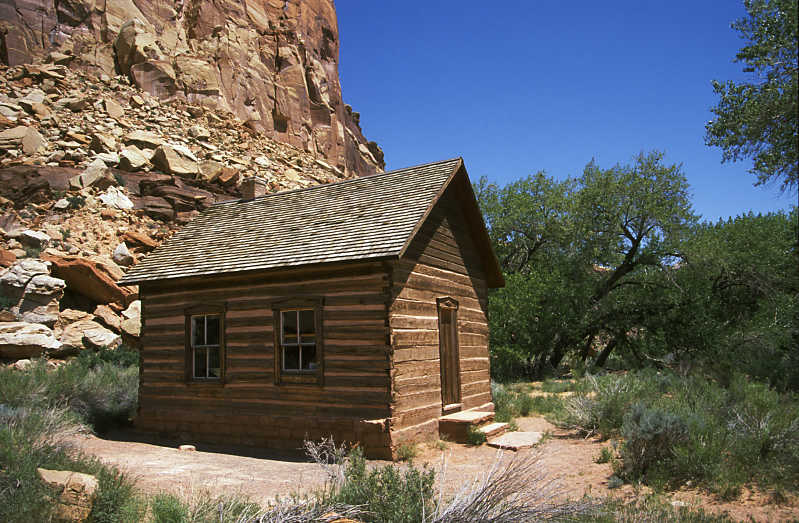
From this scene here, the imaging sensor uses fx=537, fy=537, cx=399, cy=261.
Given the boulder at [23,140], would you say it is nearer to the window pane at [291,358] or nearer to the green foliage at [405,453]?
the window pane at [291,358]

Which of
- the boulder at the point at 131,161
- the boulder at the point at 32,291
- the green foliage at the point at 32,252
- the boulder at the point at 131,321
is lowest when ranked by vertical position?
the boulder at the point at 131,321

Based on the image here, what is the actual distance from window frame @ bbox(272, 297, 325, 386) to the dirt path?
1405mm

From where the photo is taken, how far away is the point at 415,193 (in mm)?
11445

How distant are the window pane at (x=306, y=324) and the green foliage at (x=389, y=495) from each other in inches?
211

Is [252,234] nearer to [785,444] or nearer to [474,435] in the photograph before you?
[474,435]

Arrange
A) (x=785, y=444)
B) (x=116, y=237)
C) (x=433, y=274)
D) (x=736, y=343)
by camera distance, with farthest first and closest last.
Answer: (x=116, y=237) → (x=736, y=343) → (x=433, y=274) → (x=785, y=444)

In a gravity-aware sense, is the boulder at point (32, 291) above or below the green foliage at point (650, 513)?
above

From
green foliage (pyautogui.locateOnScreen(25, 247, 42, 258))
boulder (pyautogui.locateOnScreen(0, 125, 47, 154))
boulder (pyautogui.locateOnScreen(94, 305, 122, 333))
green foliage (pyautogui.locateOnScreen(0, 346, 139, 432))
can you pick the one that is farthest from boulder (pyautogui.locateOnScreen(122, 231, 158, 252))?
green foliage (pyautogui.locateOnScreen(0, 346, 139, 432))

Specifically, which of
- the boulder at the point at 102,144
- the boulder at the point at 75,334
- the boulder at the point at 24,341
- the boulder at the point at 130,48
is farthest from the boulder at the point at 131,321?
the boulder at the point at 130,48

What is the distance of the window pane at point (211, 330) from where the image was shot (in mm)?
11891

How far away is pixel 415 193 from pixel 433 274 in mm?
1768

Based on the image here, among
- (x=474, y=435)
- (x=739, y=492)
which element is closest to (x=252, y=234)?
(x=474, y=435)

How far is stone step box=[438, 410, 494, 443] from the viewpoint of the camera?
1045 centimetres

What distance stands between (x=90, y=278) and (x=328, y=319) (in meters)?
13.1
